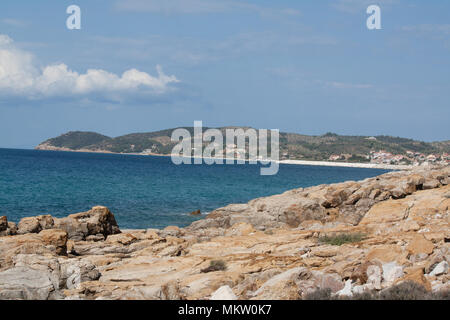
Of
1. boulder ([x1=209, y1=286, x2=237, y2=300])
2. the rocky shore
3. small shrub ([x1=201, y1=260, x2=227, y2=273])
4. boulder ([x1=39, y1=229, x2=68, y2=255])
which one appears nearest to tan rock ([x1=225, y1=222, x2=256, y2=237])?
the rocky shore

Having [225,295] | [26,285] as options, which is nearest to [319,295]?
[225,295]

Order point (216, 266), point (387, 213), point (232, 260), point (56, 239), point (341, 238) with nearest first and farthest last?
point (216, 266) → point (232, 260) → point (56, 239) → point (341, 238) → point (387, 213)

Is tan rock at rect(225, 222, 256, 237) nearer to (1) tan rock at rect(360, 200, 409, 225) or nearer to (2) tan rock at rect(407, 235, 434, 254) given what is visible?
(1) tan rock at rect(360, 200, 409, 225)

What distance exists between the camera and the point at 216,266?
1376cm

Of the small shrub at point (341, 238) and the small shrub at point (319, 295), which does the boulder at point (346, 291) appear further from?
the small shrub at point (341, 238)

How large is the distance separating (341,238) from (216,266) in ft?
18.4

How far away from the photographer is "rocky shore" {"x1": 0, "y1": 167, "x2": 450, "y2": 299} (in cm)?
1045

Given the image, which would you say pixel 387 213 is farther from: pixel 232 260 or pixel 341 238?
pixel 232 260

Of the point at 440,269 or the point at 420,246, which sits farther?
the point at 420,246

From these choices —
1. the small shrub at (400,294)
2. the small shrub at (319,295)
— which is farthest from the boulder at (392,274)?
the small shrub at (319,295)

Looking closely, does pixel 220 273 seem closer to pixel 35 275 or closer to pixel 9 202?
pixel 35 275

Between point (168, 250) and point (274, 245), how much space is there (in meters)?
Answer: 4.09
